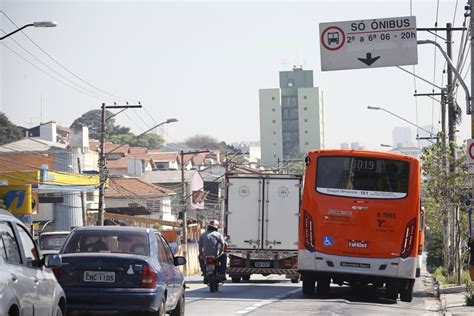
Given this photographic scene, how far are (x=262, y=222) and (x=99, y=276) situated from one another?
17.3 m

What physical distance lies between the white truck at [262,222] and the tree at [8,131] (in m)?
93.2

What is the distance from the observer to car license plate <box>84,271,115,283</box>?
14781mm

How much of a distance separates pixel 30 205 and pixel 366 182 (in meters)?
34.9

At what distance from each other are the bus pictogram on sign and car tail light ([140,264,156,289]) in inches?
581

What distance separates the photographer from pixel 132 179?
9369 cm

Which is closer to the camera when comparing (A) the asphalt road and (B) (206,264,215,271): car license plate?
(A) the asphalt road

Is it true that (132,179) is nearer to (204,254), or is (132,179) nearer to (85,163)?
(85,163)

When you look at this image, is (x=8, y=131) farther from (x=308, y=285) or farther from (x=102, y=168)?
(x=308, y=285)

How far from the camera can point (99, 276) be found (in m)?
14.8

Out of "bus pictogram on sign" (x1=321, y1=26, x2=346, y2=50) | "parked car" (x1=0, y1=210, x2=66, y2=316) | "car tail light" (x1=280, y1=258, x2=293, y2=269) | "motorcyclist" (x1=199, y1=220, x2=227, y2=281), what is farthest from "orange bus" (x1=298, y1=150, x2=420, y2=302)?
"parked car" (x1=0, y1=210, x2=66, y2=316)

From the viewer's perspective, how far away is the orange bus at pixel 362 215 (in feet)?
78.4

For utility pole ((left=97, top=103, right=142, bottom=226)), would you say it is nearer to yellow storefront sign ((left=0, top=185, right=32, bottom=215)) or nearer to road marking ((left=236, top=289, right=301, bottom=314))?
yellow storefront sign ((left=0, top=185, right=32, bottom=215))

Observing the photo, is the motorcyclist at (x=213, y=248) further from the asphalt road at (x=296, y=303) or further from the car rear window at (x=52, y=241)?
the car rear window at (x=52, y=241)

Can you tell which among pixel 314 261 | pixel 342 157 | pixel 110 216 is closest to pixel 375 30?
pixel 342 157
